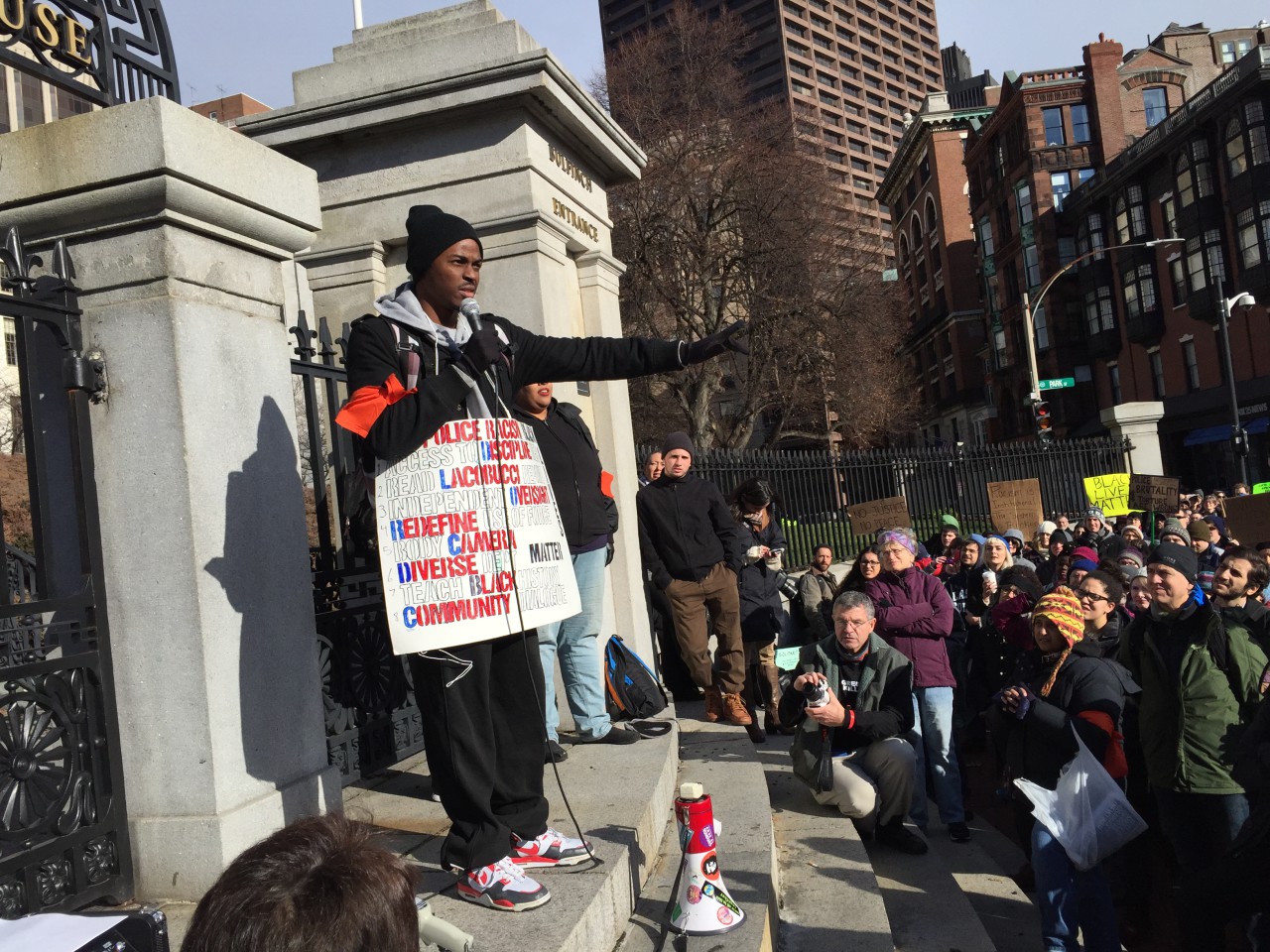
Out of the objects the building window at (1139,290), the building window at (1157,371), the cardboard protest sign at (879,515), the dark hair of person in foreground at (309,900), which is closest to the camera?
the dark hair of person in foreground at (309,900)

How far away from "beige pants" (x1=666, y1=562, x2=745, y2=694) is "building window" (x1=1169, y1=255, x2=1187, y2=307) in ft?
140

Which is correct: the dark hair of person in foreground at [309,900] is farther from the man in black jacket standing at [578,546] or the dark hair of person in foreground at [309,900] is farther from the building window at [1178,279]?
the building window at [1178,279]

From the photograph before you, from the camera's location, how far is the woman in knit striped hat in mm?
4406

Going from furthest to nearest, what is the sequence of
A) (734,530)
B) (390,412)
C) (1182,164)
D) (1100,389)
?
(1100,389)
(1182,164)
(734,530)
(390,412)

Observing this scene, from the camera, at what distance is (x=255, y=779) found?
11.0 feet

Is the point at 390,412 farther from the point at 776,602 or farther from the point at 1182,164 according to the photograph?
the point at 1182,164

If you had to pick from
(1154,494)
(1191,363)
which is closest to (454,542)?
(1154,494)

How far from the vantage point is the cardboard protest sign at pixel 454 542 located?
3.00 m

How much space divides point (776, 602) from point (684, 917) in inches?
208

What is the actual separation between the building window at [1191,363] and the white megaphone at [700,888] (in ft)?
151

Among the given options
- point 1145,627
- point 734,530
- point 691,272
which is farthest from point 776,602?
point 691,272

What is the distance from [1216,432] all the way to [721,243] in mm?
A: 23736

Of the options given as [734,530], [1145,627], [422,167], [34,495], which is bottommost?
[1145,627]

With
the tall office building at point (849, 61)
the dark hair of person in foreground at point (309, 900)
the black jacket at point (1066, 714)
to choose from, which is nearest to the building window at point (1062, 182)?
the tall office building at point (849, 61)
